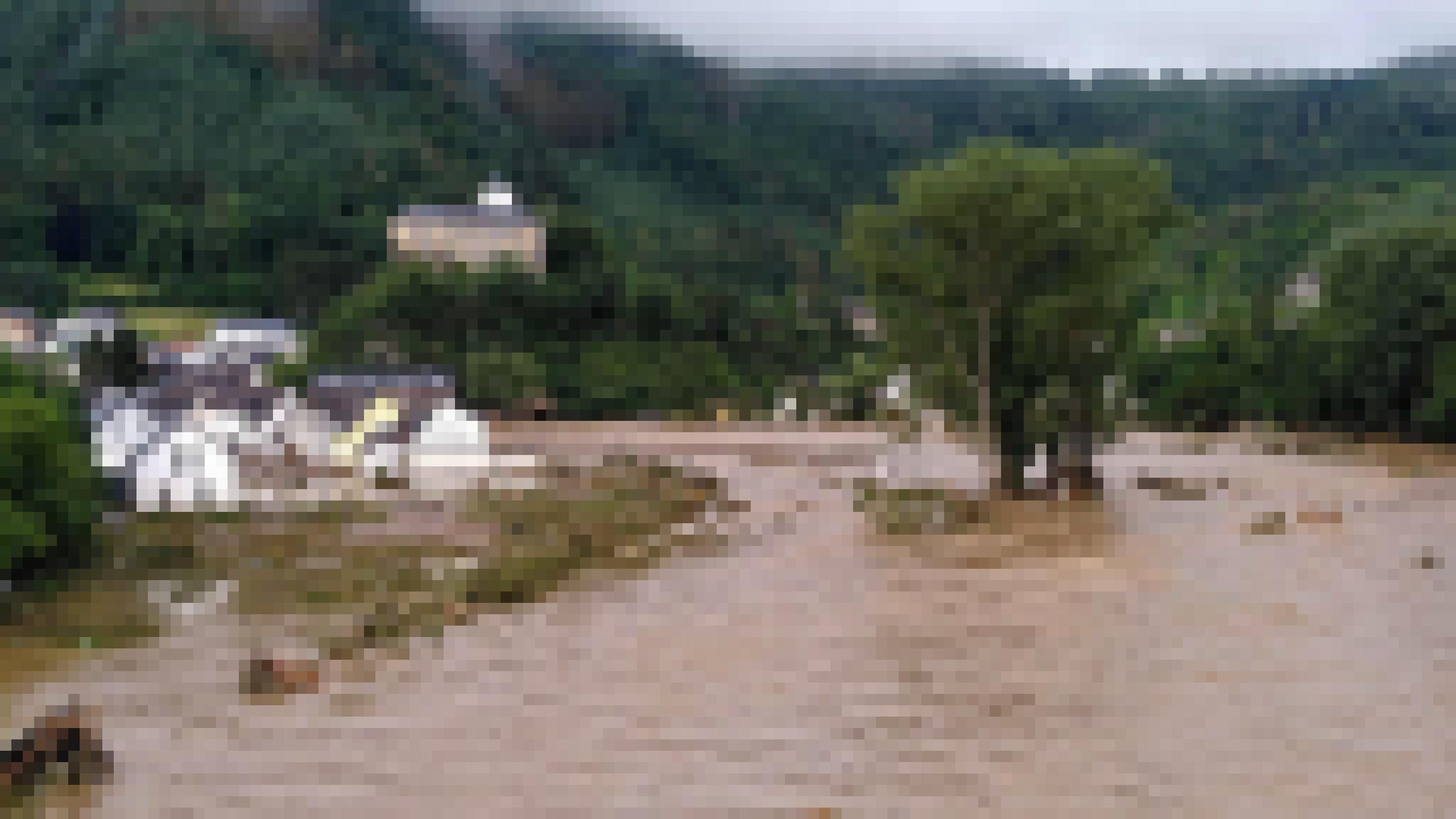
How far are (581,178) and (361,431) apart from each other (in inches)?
2100

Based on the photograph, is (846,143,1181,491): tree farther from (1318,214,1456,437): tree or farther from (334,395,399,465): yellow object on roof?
(334,395,399,465): yellow object on roof

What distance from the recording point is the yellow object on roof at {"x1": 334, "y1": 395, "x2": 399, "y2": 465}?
103ft

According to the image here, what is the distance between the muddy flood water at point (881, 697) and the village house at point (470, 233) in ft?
123

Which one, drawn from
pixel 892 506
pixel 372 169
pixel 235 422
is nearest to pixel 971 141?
pixel 892 506

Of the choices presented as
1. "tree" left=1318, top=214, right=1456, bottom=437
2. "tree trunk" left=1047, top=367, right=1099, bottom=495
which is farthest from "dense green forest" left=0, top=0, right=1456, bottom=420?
"tree trunk" left=1047, top=367, right=1099, bottom=495

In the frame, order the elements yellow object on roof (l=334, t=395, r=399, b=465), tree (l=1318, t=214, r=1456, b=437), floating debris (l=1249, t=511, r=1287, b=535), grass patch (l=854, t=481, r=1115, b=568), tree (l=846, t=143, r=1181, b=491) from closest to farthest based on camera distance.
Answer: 1. grass patch (l=854, t=481, r=1115, b=568)
2. floating debris (l=1249, t=511, r=1287, b=535)
3. tree (l=846, t=143, r=1181, b=491)
4. yellow object on roof (l=334, t=395, r=399, b=465)
5. tree (l=1318, t=214, r=1456, b=437)

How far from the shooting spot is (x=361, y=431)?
32188 mm

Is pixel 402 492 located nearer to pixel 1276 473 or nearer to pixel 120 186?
pixel 1276 473

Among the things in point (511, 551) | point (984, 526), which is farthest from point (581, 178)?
point (511, 551)

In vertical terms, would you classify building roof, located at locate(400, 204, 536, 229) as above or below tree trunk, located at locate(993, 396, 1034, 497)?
above

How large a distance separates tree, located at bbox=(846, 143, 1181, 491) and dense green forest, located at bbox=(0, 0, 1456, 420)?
1326 millimetres

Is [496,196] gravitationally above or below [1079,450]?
above

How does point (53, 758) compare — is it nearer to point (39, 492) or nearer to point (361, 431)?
point (39, 492)

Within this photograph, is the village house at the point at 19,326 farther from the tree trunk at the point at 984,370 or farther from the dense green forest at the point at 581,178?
the tree trunk at the point at 984,370
